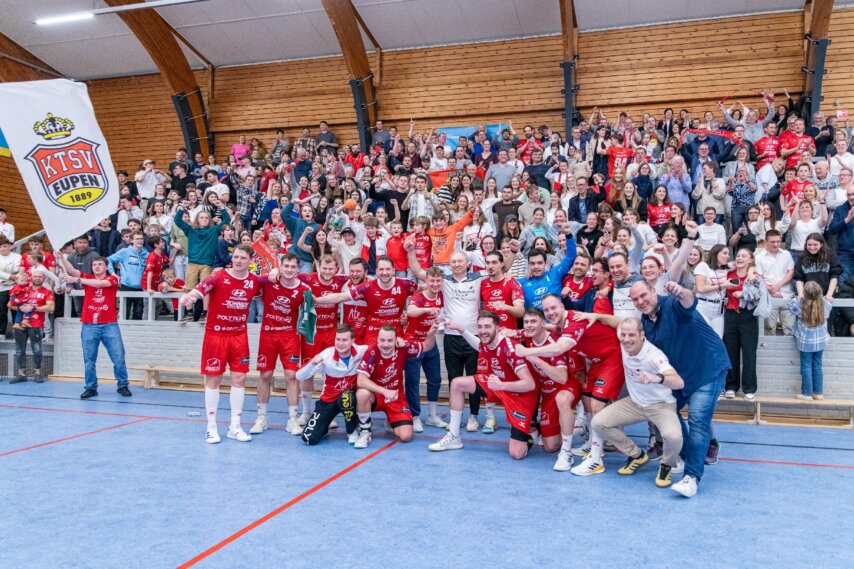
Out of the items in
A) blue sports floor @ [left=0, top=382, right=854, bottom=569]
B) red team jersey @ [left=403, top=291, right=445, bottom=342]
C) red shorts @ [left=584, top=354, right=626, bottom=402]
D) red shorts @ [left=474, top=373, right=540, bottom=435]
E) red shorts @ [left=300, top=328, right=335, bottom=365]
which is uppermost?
red team jersey @ [left=403, top=291, right=445, bottom=342]

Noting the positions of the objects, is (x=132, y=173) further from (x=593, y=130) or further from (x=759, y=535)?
(x=759, y=535)

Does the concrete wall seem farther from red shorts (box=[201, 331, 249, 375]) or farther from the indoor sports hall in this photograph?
red shorts (box=[201, 331, 249, 375])

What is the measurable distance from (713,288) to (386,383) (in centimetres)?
405

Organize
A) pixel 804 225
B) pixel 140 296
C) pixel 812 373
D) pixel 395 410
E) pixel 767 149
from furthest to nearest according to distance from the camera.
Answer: pixel 767 149 → pixel 140 296 → pixel 804 225 → pixel 812 373 → pixel 395 410

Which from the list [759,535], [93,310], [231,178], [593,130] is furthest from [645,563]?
[231,178]

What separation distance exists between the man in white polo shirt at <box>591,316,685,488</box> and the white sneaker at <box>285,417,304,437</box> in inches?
135

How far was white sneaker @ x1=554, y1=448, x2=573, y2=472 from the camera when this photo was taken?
5551 mm

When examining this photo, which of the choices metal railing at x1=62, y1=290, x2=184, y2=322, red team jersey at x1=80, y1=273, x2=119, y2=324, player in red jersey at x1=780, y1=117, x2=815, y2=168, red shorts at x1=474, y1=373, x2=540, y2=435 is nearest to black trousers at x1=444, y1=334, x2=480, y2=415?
red shorts at x1=474, y1=373, x2=540, y2=435

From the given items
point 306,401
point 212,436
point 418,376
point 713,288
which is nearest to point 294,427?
point 306,401

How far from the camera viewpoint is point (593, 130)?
43.5 ft

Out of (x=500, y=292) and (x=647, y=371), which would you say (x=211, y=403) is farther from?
(x=647, y=371)

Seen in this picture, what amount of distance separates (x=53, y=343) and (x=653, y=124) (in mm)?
12877

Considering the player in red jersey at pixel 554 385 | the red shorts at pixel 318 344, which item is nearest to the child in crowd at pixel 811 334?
the player in red jersey at pixel 554 385

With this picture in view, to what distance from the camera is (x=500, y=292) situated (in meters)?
7.08
